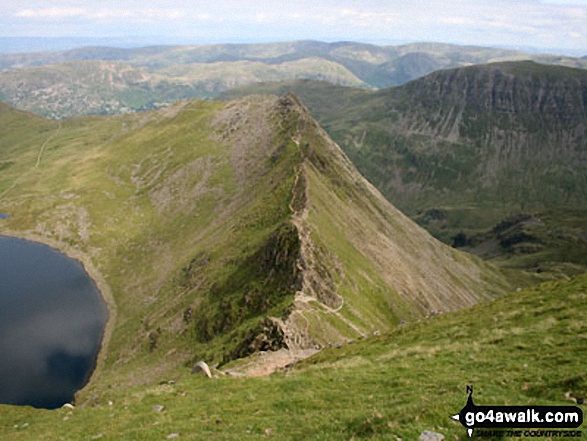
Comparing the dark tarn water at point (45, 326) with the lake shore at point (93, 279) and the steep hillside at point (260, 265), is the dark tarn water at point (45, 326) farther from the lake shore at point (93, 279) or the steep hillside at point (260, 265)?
the steep hillside at point (260, 265)

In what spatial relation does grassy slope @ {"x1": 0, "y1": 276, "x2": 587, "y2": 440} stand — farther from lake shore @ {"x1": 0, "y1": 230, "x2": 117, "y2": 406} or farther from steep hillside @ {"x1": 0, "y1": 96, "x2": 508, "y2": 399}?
lake shore @ {"x1": 0, "y1": 230, "x2": 117, "y2": 406}

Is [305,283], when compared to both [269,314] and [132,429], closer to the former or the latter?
[269,314]

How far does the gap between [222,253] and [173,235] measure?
2066 inches

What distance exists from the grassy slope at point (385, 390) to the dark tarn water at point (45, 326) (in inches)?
2217

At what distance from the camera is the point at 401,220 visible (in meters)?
189

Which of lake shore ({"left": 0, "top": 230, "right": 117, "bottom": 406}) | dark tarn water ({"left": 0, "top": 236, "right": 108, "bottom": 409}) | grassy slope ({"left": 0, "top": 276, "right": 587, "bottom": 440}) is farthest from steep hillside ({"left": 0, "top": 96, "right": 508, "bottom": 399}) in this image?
grassy slope ({"left": 0, "top": 276, "right": 587, "bottom": 440})

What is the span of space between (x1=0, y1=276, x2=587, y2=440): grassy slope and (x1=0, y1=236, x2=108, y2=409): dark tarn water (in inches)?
2217

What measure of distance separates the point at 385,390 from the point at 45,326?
413 ft

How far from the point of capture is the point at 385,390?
3303cm

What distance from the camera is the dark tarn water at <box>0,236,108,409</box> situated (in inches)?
3895

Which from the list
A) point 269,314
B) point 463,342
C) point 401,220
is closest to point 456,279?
point 401,220

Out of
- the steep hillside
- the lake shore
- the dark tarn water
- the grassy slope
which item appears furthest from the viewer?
the lake shore

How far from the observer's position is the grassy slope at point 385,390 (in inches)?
1031

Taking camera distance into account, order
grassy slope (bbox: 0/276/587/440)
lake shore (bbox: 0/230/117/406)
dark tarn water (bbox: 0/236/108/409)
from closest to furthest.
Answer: grassy slope (bbox: 0/276/587/440) → dark tarn water (bbox: 0/236/108/409) → lake shore (bbox: 0/230/117/406)
